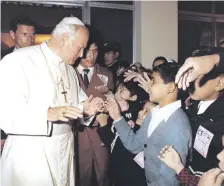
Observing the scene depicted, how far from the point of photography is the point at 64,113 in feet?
5.70

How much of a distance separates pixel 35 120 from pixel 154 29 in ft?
10.5

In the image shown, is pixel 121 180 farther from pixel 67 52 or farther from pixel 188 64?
pixel 188 64

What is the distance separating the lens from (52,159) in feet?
7.08

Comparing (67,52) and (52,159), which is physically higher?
(67,52)

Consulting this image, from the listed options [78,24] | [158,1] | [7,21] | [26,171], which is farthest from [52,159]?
[158,1]

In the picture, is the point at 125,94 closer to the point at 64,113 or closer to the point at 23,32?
the point at 64,113

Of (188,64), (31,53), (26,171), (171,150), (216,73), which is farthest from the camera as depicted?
(31,53)

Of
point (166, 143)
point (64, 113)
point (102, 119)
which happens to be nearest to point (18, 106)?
point (64, 113)

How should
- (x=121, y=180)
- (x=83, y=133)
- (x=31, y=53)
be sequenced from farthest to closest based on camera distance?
(x=83, y=133)
(x=121, y=180)
(x=31, y=53)

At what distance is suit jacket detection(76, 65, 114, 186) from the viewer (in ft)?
9.93

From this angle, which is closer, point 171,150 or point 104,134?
point 171,150

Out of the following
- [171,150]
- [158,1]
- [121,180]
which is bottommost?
[121,180]

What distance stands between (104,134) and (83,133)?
1.68 feet

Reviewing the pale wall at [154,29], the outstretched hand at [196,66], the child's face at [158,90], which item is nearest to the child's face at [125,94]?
the child's face at [158,90]
